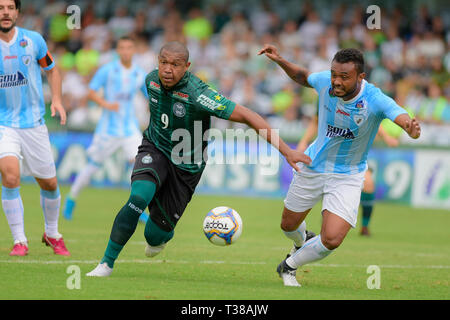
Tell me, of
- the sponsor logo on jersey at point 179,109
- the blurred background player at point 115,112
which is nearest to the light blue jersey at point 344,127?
the sponsor logo on jersey at point 179,109

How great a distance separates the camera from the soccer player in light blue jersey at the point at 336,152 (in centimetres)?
784

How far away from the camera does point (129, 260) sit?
9570 millimetres

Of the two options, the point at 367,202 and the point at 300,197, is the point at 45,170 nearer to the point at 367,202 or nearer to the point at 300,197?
the point at 300,197

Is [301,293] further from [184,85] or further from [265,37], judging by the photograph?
[265,37]

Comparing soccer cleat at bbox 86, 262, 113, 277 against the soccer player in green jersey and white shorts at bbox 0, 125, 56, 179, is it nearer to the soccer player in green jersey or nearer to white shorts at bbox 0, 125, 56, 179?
the soccer player in green jersey

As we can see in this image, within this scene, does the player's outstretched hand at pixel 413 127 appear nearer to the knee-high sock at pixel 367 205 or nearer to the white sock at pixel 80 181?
the knee-high sock at pixel 367 205

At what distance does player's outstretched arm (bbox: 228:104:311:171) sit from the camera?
7.33 m

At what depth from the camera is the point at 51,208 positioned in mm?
9641

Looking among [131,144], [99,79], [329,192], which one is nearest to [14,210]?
[329,192]

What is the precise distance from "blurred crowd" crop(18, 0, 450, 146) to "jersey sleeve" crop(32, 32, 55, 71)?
10.5 metres

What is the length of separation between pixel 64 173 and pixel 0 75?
11031 mm

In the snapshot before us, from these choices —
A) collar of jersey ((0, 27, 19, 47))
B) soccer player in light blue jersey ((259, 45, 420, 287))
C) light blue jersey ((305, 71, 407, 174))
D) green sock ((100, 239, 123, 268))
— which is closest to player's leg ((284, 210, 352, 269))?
soccer player in light blue jersey ((259, 45, 420, 287))

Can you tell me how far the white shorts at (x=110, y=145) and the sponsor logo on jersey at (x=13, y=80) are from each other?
4.98m
